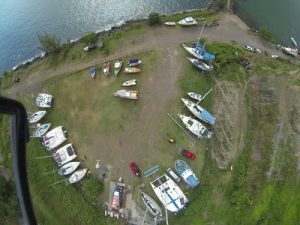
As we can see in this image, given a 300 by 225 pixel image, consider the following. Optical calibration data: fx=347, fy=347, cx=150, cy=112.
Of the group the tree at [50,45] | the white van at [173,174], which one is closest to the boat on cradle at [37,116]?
the tree at [50,45]

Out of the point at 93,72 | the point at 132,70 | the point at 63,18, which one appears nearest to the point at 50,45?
the point at 93,72

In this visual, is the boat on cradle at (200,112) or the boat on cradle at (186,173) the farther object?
the boat on cradle at (200,112)

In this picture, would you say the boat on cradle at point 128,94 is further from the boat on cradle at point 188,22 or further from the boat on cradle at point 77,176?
the boat on cradle at point 188,22

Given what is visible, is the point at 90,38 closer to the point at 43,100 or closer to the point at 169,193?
the point at 43,100

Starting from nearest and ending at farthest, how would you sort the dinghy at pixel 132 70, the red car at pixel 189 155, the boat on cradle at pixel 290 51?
the red car at pixel 189 155, the dinghy at pixel 132 70, the boat on cradle at pixel 290 51

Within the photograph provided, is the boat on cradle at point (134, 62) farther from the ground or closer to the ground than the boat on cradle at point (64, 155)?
farther from the ground

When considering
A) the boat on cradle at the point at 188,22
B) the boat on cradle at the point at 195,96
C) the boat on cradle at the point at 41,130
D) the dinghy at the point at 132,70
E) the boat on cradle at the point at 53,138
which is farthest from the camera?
the boat on cradle at the point at 188,22
